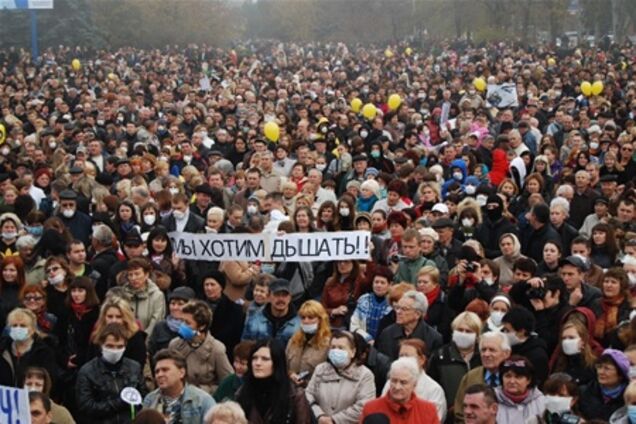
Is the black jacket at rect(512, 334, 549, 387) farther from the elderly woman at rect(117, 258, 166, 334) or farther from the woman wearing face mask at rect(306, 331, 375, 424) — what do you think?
the elderly woman at rect(117, 258, 166, 334)

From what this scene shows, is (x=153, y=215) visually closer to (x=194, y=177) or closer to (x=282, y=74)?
(x=194, y=177)

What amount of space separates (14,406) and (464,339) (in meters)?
2.99

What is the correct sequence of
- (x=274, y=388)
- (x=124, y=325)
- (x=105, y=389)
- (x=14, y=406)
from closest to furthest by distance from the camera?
(x=14, y=406), (x=274, y=388), (x=105, y=389), (x=124, y=325)

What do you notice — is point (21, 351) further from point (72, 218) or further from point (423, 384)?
point (72, 218)

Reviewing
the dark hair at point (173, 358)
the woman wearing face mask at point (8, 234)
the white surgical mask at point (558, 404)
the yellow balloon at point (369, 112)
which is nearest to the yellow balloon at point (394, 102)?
the yellow balloon at point (369, 112)

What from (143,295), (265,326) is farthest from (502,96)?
(265,326)

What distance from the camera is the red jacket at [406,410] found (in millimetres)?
7066

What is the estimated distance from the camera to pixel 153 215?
512 inches

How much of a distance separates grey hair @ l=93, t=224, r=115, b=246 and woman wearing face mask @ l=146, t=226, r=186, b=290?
1.86ft

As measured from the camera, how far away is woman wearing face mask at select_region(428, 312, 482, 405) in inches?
330

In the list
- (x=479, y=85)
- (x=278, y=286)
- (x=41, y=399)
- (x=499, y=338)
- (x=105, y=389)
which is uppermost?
(x=479, y=85)

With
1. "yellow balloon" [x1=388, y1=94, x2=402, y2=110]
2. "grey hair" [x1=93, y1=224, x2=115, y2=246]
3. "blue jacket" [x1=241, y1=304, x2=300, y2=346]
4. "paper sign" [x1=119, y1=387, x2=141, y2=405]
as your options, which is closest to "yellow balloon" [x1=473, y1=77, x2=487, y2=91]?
"yellow balloon" [x1=388, y1=94, x2=402, y2=110]

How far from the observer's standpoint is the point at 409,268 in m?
10.6

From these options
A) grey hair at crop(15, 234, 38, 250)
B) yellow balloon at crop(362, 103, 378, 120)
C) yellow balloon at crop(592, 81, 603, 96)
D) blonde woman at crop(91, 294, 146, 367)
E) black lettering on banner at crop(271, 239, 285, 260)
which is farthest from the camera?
yellow balloon at crop(592, 81, 603, 96)
